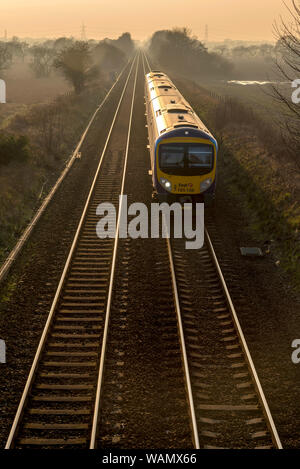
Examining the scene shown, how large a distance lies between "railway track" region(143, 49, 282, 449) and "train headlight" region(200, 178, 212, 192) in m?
3.69

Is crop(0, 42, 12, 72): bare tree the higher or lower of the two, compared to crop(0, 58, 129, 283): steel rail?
higher

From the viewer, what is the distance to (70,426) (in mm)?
6898

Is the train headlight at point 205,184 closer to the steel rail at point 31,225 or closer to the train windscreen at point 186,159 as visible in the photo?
the train windscreen at point 186,159

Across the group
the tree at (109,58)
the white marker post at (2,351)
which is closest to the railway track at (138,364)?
the white marker post at (2,351)

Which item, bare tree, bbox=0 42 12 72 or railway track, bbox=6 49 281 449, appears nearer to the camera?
railway track, bbox=6 49 281 449

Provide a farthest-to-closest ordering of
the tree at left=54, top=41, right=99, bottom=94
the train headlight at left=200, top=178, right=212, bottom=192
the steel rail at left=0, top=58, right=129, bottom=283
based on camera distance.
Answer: the tree at left=54, top=41, right=99, bottom=94, the train headlight at left=200, top=178, right=212, bottom=192, the steel rail at left=0, top=58, right=129, bottom=283

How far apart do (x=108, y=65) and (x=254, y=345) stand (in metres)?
97.1

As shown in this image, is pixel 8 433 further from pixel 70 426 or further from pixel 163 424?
pixel 163 424

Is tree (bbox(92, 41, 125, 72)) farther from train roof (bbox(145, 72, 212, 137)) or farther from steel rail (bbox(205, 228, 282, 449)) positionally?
steel rail (bbox(205, 228, 282, 449))

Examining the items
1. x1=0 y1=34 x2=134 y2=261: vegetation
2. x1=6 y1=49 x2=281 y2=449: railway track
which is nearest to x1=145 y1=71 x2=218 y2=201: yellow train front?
x1=6 y1=49 x2=281 y2=449: railway track

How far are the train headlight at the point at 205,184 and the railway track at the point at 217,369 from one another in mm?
3688

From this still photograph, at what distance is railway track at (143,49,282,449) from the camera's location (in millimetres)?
6809

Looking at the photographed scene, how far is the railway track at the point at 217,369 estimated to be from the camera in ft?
22.3

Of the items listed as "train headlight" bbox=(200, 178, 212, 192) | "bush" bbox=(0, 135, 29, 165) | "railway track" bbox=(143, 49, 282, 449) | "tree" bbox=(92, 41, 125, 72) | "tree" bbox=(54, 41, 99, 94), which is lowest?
"railway track" bbox=(143, 49, 282, 449)
